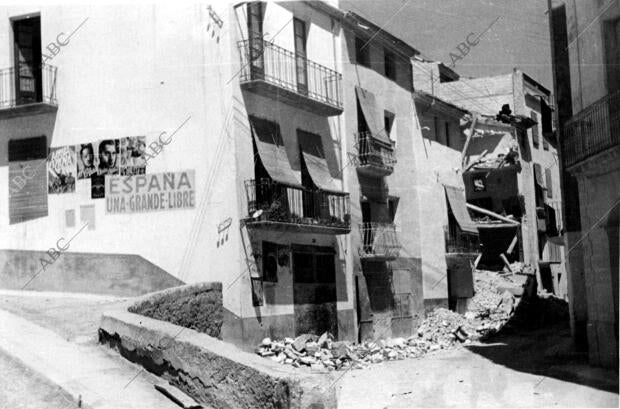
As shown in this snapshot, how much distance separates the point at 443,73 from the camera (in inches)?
1300

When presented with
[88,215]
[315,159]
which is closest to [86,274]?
[88,215]

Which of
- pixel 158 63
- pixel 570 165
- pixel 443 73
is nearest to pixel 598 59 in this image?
pixel 570 165

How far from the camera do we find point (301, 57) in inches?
789

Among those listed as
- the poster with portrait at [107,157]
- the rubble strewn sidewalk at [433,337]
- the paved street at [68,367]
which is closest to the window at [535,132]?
the rubble strewn sidewalk at [433,337]

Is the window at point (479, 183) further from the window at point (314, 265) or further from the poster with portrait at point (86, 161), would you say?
the poster with portrait at point (86, 161)

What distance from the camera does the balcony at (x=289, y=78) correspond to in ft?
59.4

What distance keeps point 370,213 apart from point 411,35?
8.34m

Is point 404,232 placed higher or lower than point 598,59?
lower

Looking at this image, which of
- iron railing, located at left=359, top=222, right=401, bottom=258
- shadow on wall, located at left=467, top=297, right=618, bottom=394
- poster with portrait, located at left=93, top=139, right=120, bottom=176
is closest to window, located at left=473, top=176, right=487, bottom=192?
shadow on wall, located at left=467, top=297, right=618, bottom=394

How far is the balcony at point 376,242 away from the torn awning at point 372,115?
271cm

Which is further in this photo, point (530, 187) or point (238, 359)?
point (530, 187)

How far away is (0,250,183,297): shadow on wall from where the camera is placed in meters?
17.8

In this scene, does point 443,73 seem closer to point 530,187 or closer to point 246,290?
A: point 530,187

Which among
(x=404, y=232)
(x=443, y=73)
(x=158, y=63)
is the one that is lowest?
(x=404, y=232)
